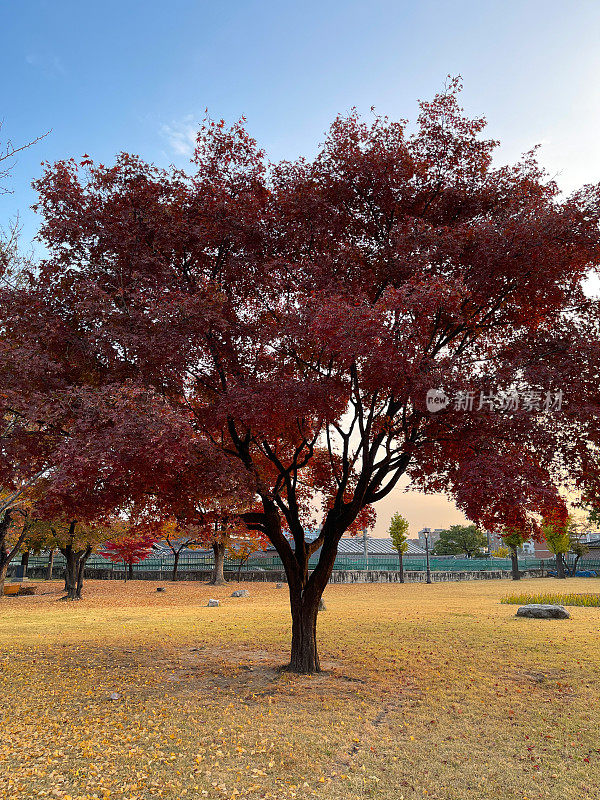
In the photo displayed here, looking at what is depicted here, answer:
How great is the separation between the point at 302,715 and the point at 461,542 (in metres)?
67.1

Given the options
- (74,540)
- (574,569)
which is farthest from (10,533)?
(574,569)

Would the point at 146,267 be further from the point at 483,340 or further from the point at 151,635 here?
the point at 151,635

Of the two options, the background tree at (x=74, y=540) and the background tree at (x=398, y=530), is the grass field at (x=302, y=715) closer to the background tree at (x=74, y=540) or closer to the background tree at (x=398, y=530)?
the background tree at (x=74, y=540)

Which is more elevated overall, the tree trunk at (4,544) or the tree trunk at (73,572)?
the tree trunk at (4,544)

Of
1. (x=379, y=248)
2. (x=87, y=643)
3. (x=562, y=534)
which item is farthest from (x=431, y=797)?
(x=562, y=534)

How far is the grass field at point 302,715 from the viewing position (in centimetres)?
545

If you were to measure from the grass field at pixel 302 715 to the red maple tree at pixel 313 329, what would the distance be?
2.09 metres

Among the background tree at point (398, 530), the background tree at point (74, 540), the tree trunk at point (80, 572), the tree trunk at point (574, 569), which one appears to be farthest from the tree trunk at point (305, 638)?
the tree trunk at point (574, 569)

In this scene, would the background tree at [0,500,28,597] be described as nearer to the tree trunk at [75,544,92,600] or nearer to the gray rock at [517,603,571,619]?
the tree trunk at [75,544,92,600]

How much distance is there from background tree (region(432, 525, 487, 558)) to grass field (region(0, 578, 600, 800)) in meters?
57.0

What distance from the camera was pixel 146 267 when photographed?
9.16m

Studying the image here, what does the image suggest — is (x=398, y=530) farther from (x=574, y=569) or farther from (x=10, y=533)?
(x=10, y=533)

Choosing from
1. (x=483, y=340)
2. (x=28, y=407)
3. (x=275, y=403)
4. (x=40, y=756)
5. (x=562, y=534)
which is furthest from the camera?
(x=562, y=534)

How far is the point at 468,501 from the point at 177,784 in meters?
4.71
